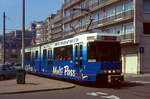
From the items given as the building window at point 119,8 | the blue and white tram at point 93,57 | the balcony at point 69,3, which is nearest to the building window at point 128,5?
the building window at point 119,8

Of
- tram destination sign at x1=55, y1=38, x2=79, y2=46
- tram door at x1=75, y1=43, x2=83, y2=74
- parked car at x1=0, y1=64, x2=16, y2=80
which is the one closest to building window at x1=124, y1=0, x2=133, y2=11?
tram destination sign at x1=55, y1=38, x2=79, y2=46

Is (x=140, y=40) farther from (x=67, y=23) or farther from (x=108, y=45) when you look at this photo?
(x=67, y=23)

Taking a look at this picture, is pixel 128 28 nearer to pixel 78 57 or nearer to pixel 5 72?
pixel 5 72

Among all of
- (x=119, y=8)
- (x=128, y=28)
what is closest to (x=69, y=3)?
(x=119, y=8)

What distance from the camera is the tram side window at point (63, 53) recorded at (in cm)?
1883

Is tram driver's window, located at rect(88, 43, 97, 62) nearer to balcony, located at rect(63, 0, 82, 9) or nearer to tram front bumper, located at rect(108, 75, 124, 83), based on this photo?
tram front bumper, located at rect(108, 75, 124, 83)

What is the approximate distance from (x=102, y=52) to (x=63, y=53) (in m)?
4.47

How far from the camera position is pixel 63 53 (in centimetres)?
2006

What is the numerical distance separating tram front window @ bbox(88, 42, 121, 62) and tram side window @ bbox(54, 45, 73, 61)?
2639 mm

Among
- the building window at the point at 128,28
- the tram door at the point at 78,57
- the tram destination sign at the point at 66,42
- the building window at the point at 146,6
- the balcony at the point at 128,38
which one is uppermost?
the building window at the point at 146,6

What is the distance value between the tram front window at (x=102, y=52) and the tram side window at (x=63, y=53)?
264cm

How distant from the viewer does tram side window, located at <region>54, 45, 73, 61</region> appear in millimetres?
18825

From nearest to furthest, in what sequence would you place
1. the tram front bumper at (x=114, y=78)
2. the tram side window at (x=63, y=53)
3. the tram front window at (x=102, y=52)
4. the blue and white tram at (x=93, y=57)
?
the tram front bumper at (x=114, y=78)
the blue and white tram at (x=93, y=57)
the tram front window at (x=102, y=52)
the tram side window at (x=63, y=53)

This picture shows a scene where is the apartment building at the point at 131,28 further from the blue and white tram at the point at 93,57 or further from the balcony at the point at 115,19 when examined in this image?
the blue and white tram at the point at 93,57
